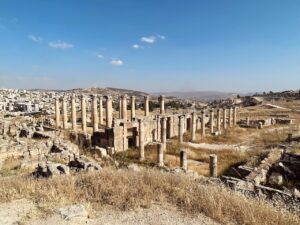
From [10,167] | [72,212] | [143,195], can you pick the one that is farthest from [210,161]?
[72,212]

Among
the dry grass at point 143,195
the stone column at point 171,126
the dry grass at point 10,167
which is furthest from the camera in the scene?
the stone column at point 171,126

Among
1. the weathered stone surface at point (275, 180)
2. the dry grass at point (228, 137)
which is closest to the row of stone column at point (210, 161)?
the weathered stone surface at point (275, 180)

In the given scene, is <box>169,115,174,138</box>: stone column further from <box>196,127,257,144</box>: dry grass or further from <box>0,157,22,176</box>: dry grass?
<box>0,157,22,176</box>: dry grass

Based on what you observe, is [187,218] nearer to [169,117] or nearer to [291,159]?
[291,159]

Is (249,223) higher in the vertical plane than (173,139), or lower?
higher

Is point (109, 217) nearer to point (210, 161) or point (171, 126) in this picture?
point (210, 161)

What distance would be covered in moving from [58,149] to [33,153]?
55.4 inches

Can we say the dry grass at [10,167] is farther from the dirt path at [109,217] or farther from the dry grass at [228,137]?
the dry grass at [228,137]

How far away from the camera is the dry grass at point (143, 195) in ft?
17.0

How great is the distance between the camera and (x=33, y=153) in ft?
49.6

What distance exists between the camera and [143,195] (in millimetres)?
6082

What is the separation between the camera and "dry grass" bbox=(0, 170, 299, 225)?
17.0ft

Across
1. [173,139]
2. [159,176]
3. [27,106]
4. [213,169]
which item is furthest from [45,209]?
[27,106]

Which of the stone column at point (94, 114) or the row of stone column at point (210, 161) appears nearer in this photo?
the row of stone column at point (210, 161)
